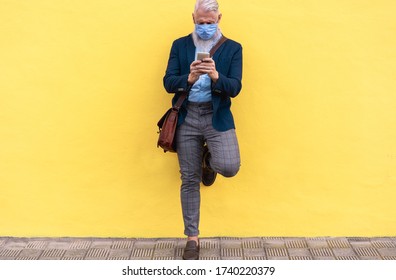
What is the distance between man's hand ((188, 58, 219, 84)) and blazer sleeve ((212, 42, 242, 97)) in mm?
86

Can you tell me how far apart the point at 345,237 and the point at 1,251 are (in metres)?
2.61

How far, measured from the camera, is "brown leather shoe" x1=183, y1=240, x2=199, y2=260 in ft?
15.7

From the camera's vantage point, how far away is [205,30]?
14.8 ft

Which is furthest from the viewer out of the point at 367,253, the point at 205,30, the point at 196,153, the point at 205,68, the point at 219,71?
the point at 367,253

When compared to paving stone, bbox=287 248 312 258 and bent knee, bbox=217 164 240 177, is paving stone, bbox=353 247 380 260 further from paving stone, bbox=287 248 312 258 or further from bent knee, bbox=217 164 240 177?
bent knee, bbox=217 164 240 177

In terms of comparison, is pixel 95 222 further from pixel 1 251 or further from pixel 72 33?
pixel 72 33

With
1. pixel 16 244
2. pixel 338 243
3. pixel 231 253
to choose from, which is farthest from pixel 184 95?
pixel 16 244

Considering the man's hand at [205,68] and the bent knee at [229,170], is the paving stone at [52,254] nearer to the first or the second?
the bent knee at [229,170]

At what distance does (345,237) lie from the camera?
5121 mm

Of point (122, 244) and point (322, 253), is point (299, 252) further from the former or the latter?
point (122, 244)

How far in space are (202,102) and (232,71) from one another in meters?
0.30

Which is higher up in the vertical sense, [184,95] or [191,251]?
[184,95]

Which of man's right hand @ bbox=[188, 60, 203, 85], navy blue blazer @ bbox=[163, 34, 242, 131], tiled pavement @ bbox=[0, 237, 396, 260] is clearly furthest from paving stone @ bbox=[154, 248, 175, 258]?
man's right hand @ bbox=[188, 60, 203, 85]

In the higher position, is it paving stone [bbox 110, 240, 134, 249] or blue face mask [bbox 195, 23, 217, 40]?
blue face mask [bbox 195, 23, 217, 40]
